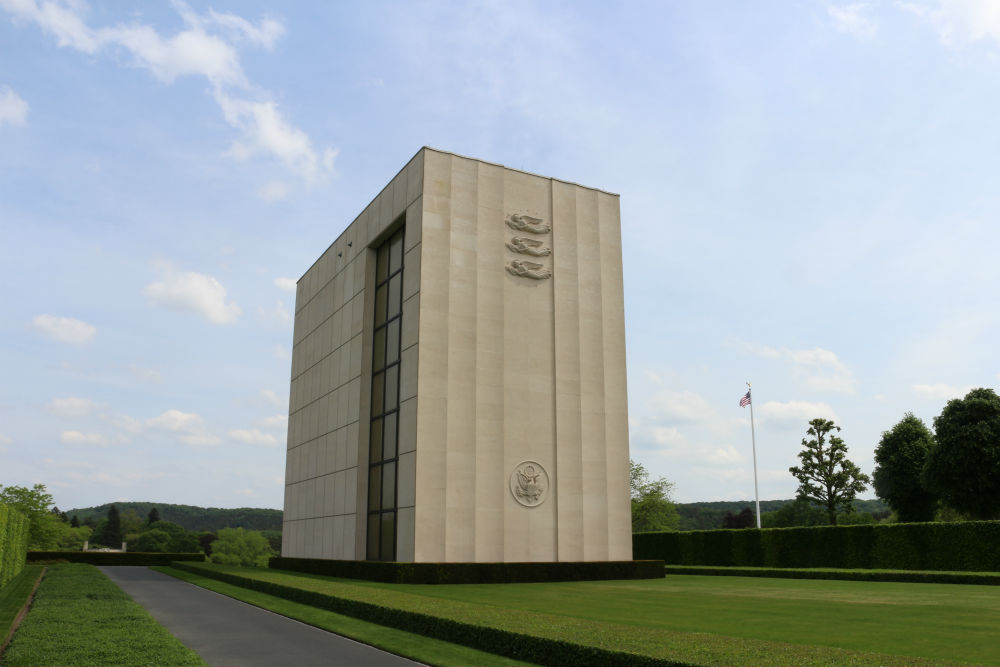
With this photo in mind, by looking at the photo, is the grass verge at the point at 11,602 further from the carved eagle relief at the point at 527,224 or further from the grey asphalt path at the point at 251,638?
the carved eagle relief at the point at 527,224

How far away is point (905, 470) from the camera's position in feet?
183

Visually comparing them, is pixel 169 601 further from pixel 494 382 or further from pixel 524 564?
pixel 494 382

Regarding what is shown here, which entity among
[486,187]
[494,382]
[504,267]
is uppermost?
[486,187]

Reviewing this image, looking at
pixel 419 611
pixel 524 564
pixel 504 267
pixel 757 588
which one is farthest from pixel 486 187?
pixel 419 611

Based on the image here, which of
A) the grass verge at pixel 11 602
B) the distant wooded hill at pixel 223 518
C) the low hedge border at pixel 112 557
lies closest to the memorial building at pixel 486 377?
the grass verge at pixel 11 602

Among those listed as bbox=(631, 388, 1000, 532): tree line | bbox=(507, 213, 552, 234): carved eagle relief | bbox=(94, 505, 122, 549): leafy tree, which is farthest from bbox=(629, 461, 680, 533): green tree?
bbox=(94, 505, 122, 549): leafy tree

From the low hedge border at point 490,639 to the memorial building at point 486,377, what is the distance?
10156 millimetres

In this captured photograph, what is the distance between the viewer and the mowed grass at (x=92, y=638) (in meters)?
10.2

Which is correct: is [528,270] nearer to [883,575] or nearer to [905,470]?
[883,575]

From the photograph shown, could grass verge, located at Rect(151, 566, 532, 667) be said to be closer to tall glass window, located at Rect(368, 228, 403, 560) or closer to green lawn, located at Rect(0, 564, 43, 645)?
green lawn, located at Rect(0, 564, 43, 645)

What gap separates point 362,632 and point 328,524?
2468 cm

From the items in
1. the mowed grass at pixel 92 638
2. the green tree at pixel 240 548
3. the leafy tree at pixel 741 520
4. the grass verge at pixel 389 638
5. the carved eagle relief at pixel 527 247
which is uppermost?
the carved eagle relief at pixel 527 247

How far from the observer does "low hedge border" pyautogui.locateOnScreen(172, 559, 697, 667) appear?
9.51m

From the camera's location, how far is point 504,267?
102ft
